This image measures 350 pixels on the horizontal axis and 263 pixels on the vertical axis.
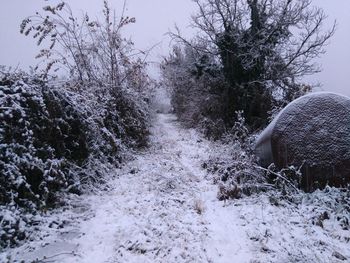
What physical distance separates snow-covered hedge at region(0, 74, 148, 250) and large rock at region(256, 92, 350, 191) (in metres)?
3.71

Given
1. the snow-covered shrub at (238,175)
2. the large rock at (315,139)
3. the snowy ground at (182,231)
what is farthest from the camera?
the snow-covered shrub at (238,175)

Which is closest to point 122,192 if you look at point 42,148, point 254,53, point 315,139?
point 42,148

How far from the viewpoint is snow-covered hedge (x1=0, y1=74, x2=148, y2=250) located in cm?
466

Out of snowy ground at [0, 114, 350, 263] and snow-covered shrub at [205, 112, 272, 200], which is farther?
snow-covered shrub at [205, 112, 272, 200]

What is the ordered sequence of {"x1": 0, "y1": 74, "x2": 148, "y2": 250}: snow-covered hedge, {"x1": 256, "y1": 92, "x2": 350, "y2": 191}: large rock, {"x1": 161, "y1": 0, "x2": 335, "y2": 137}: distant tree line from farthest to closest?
{"x1": 161, "y1": 0, "x2": 335, "y2": 137}: distant tree line < {"x1": 256, "y1": 92, "x2": 350, "y2": 191}: large rock < {"x1": 0, "y1": 74, "x2": 148, "y2": 250}: snow-covered hedge

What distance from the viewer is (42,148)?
219 inches

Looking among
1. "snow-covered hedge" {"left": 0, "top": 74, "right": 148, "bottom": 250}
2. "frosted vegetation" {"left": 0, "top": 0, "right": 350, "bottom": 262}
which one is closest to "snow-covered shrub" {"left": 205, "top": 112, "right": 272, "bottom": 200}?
"frosted vegetation" {"left": 0, "top": 0, "right": 350, "bottom": 262}

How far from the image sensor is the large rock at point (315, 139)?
5.68 m

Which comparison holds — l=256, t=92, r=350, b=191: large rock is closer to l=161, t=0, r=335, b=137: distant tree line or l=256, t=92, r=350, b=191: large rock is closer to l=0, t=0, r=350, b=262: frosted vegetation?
l=0, t=0, r=350, b=262: frosted vegetation

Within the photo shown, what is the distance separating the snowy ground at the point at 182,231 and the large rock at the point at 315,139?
0.65 m

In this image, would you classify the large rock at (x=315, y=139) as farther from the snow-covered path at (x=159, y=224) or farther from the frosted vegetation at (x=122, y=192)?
the snow-covered path at (x=159, y=224)

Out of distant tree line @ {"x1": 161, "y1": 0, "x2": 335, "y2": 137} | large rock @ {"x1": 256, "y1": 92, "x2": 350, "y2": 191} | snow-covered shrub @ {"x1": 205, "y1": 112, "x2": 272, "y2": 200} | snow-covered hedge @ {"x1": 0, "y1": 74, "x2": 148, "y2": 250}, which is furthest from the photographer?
distant tree line @ {"x1": 161, "y1": 0, "x2": 335, "y2": 137}

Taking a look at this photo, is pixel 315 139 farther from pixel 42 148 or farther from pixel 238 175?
pixel 42 148

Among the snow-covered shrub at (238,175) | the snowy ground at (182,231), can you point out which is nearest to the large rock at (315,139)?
the snow-covered shrub at (238,175)
